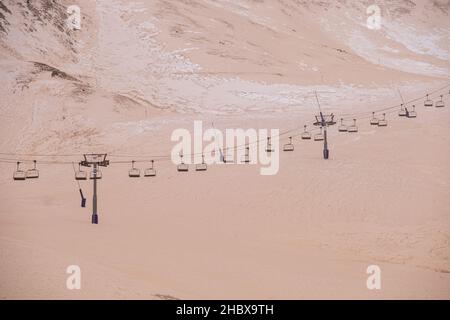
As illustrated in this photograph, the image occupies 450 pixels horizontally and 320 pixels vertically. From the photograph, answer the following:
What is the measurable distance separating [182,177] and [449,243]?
75.8 ft

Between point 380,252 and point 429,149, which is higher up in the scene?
point 429,149

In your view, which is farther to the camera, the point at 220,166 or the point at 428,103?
the point at 428,103

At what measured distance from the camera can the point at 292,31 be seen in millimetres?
118812

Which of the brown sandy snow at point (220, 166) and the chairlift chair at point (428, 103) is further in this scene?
the chairlift chair at point (428, 103)

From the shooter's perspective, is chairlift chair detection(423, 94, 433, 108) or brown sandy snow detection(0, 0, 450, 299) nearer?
brown sandy snow detection(0, 0, 450, 299)

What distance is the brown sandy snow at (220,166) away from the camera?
27.9 meters

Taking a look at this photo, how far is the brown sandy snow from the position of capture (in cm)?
2786

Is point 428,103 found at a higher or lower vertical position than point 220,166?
higher

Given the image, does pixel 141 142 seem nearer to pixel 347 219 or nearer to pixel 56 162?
pixel 56 162

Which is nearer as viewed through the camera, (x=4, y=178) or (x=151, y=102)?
(x=4, y=178)

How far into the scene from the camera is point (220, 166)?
54938 millimetres
